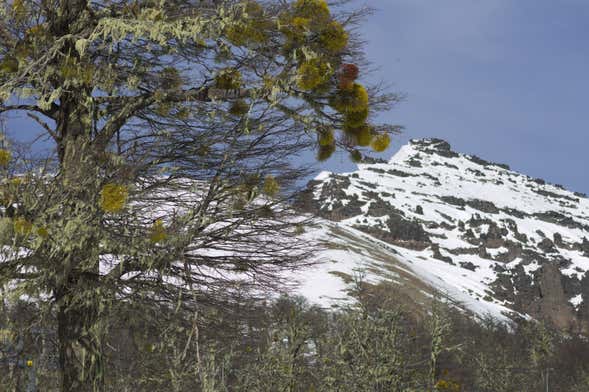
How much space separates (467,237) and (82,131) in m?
163

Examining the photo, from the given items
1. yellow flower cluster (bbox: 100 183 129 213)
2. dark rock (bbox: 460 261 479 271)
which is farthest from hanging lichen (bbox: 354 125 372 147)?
dark rock (bbox: 460 261 479 271)

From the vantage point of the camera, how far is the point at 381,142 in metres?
6.95

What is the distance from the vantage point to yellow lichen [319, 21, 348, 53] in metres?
6.57

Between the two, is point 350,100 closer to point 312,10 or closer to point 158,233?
point 312,10

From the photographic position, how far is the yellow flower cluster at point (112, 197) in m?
5.12

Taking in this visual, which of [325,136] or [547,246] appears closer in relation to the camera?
[325,136]

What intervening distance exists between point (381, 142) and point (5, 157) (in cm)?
368

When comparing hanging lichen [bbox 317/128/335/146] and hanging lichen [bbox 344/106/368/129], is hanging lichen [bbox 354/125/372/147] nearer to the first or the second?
hanging lichen [bbox 344/106/368/129]

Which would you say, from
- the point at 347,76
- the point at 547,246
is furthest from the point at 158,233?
the point at 547,246

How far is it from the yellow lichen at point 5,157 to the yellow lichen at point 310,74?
106 inches

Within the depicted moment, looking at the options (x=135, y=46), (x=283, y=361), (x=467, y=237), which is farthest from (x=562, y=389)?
(x=467, y=237)

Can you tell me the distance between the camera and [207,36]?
6.80m

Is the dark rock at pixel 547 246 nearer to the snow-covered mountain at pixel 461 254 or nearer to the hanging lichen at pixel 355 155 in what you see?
the snow-covered mountain at pixel 461 254

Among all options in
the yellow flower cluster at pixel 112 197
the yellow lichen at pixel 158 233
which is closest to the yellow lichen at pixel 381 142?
the yellow lichen at pixel 158 233
